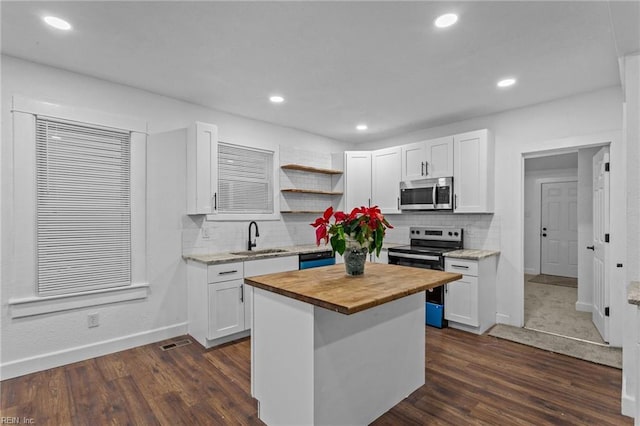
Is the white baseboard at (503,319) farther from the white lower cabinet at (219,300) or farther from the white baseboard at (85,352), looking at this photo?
the white baseboard at (85,352)

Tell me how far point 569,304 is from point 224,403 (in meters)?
5.02

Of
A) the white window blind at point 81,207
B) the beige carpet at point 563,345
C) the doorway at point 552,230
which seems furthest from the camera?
the doorway at point 552,230

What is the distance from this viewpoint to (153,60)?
8.73 feet

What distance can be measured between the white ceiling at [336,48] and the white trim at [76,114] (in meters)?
0.35

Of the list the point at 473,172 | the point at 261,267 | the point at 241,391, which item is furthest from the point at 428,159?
the point at 241,391

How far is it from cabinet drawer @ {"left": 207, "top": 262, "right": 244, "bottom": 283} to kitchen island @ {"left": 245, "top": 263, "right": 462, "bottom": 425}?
4.25ft

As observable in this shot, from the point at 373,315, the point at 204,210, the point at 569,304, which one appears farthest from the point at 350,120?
the point at 569,304

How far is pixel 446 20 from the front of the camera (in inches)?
82.0

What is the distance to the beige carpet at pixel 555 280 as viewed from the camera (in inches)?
239

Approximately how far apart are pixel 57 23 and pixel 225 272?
2393mm

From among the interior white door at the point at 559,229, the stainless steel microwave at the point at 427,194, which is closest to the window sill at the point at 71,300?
the stainless steel microwave at the point at 427,194

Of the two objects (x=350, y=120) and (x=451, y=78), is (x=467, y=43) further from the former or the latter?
(x=350, y=120)

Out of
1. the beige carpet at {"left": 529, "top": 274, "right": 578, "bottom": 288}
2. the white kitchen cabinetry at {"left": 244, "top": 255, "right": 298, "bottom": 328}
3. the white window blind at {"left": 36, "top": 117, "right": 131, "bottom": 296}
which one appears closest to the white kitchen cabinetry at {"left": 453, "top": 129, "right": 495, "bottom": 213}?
the white kitchen cabinetry at {"left": 244, "top": 255, "right": 298, "bottom": 328}

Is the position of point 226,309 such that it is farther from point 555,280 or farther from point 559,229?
point 559,229
